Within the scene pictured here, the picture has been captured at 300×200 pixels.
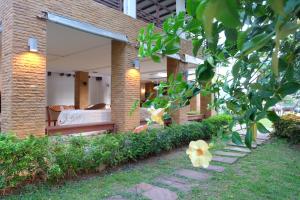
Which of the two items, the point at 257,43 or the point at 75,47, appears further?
the point at 75,47

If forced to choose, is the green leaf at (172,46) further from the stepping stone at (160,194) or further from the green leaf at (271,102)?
the stepping stone at (160,194)

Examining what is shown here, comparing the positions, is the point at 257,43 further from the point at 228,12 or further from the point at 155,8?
the point at 155,8

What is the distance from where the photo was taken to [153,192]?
3822 mm

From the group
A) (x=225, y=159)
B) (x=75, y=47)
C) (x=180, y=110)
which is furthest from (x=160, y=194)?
(x=75, y=47)

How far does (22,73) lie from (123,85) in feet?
8.70

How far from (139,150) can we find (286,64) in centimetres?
510

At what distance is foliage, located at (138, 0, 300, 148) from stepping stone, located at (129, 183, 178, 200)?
280cm

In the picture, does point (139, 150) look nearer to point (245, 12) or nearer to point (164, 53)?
point (164, 53)

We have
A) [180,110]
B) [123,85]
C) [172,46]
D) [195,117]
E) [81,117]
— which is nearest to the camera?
[172,46]

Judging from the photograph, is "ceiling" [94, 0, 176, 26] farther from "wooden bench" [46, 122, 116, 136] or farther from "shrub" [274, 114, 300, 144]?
"shrub" [274, 114, 300, 144]

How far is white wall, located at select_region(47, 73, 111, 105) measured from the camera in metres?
13.7

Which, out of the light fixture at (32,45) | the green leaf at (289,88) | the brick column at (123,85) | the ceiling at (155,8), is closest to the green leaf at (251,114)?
the green leaf at (289,88)

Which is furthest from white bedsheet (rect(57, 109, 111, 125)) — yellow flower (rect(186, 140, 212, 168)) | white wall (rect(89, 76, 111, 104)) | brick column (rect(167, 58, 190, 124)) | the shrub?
white wall (rect(89, 76, 111, 104))

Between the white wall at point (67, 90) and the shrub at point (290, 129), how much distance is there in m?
10.7
